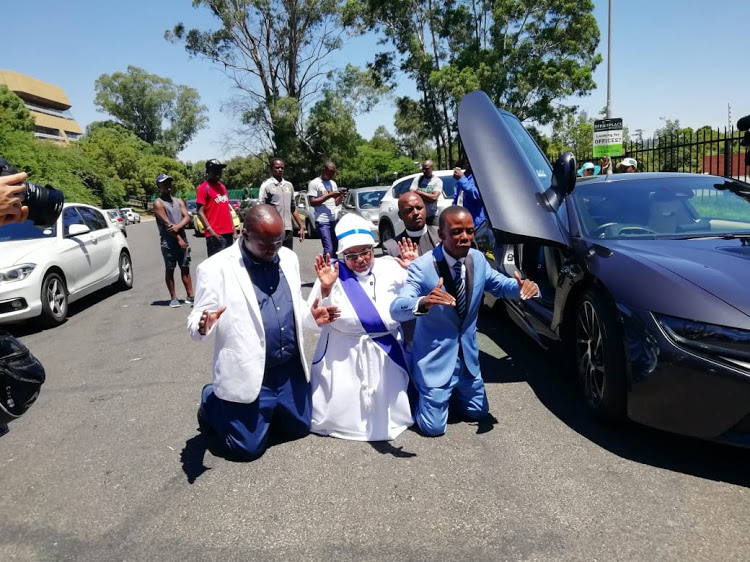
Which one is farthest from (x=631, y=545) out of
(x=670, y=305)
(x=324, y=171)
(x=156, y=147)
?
(x=156, y=147)

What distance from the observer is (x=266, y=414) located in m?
3.29

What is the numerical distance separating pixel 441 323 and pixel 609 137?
9484 mm

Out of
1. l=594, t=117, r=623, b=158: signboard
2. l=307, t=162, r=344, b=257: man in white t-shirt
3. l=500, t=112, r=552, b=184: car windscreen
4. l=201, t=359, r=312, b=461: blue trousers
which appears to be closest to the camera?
l=201, t=359, r=312, b=461: blue trousers

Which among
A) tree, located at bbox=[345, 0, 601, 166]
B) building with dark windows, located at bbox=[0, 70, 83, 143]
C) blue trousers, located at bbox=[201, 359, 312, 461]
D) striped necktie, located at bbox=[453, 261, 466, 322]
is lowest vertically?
blue trousers, located at bbox=[201, 359, 312, 461]

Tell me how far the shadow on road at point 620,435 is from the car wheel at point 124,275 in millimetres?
7131

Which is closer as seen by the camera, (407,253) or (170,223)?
(407,253)

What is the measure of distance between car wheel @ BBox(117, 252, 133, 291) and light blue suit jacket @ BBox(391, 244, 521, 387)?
7605 millimetres

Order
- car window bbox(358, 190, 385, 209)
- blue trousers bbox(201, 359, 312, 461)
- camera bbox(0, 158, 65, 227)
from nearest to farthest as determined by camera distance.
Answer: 1. camera bbox(0, 158, 65, 227)
2. blue trousers bbox(201, 359, 312, 461)
3. car window bbox(358, 190, 385, 209)

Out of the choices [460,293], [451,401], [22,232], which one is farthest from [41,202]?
[22,232]

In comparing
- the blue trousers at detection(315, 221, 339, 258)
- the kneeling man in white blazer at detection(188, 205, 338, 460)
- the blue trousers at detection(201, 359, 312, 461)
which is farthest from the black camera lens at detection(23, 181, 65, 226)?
the blue trousers at detection(315, 221, 339, 258)

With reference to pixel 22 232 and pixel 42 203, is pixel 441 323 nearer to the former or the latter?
pixel 42 203

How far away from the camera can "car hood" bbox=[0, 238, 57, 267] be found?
264 inches

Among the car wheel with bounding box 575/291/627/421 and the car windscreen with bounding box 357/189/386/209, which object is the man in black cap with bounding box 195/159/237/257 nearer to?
the car wheel with bounding box 575/291/627/421

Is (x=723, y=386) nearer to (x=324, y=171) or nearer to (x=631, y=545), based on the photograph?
(x=631, y=545)
